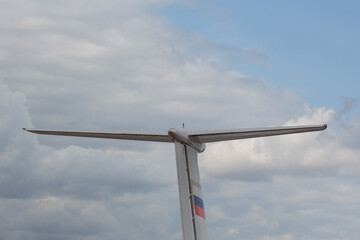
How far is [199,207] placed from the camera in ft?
130

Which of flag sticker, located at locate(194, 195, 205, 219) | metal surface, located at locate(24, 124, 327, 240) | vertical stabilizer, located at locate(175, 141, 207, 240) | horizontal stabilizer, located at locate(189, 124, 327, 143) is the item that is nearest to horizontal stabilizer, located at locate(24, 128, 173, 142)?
metal surface, located at locate(24, 124, 327, 240)

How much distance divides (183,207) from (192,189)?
4.08 feet

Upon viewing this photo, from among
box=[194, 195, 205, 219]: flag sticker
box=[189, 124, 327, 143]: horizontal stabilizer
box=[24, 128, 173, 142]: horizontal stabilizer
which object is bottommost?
box=[194, 195, 205, 219]: flag sticker

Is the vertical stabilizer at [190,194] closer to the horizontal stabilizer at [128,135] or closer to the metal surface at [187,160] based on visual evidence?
the metal surface at [187,160]

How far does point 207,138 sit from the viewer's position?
128ft

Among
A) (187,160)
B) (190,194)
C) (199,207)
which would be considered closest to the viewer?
(190,194)

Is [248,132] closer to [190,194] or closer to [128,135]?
[190,194]

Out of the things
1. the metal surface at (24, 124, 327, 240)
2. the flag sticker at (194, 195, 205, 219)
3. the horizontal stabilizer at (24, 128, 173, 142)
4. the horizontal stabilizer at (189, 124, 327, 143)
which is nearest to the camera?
the horizontal stabilizer at (189, 124, 327, 143)

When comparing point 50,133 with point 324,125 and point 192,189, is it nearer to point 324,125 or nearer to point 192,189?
point 192,189

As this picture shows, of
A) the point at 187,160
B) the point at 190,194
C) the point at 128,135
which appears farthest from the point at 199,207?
the point at 128,135

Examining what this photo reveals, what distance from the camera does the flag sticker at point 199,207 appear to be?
39.3 meters

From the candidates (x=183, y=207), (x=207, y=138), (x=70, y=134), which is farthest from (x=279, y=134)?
(x=70, y=134)

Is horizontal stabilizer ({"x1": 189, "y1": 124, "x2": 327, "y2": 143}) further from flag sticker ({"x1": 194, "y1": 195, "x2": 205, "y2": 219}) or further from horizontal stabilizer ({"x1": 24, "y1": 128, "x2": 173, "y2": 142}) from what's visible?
flag sticker ({"x1": 194, "y1": 195, "x2": 205, "y2": 219})

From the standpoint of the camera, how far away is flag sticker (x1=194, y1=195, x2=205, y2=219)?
39312 mm
